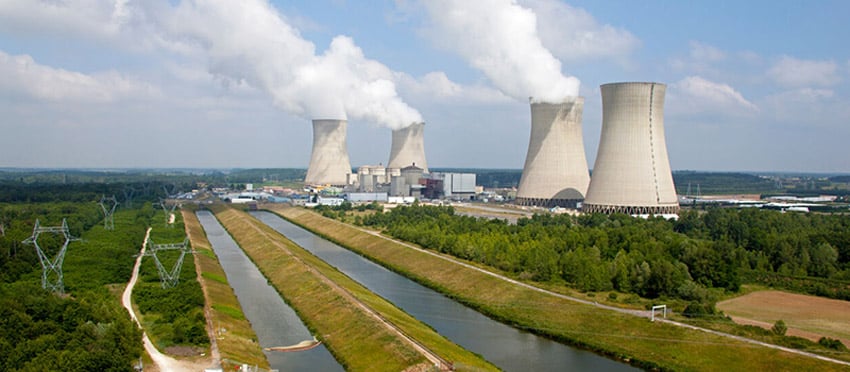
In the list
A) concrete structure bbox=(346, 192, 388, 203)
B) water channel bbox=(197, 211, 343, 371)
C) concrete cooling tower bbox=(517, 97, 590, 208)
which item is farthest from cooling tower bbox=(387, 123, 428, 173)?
water channel bbox=(197, 211, 343, 371)

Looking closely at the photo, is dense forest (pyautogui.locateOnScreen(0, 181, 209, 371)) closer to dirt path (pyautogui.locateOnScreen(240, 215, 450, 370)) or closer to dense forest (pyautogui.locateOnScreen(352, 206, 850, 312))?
dirt path (pyautogui.locateOnScreen(240, 215, 450, 370))

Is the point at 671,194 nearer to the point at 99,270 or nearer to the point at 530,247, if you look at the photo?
the point at 530,247

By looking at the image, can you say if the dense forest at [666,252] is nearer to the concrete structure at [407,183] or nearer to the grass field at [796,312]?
the grass field at [796,312]

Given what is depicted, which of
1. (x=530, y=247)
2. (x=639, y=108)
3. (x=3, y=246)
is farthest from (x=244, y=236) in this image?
(x=639, y=108)

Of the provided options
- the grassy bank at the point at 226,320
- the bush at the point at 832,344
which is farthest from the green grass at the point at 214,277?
the bush at the point at 832,344

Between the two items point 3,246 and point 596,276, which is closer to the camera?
point 596,276
